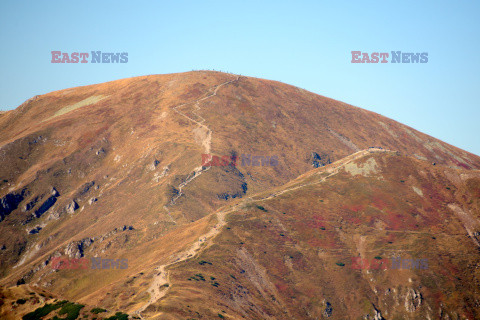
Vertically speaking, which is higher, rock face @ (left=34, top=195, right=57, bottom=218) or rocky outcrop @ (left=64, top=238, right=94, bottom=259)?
rock face @ (left=34, top=195, right=57, bottom=218)

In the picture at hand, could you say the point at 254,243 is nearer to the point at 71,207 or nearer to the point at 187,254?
the point at 187,254

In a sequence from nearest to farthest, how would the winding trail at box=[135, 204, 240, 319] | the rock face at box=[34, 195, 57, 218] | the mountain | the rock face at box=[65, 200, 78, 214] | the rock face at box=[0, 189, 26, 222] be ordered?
the winding trail at box=[135, 204, 240, 319] < the mountain < the rock face at box=[0, 189, 26, 222] < the rock face at box=[34, 195, 57, 218] < the rock face at box=[65, 200, 78, 214]

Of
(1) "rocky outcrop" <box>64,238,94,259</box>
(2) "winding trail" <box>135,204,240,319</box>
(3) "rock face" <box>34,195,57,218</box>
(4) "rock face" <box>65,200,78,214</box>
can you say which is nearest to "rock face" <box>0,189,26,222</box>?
(3) "rock face" <box>34,195,57,218</box>

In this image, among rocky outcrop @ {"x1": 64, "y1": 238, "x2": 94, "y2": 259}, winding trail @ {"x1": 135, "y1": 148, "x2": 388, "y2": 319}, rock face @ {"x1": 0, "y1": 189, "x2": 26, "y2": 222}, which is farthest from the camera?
rock face @ {"x1": 0, "y1": 189, "x2": 26, "y2": 222}

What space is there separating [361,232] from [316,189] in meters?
26.8

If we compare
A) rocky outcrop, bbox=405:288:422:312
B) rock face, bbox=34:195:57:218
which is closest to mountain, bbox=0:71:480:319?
rocky outcrop, bbox=405:288:422:312

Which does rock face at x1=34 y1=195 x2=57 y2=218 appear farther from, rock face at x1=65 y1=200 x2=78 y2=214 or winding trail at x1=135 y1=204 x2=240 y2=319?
winding trail at x1=135 y1=204 x2=240 y2=319

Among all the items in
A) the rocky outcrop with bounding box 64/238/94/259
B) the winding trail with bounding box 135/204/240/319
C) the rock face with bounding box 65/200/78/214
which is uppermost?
the winding trail with bounding box 135/204/240/319

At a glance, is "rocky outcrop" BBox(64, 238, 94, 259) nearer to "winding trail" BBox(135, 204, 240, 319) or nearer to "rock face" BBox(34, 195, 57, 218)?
"rock face" BBox(34, 195, 57, 218)

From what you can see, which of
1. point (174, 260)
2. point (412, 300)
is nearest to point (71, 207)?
point (174, 260)

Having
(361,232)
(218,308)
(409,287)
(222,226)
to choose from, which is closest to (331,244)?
(361,232)

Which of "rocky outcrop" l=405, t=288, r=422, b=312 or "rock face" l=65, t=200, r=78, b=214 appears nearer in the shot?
"rocky outcrop" l=405, t=288, r=422, b=312

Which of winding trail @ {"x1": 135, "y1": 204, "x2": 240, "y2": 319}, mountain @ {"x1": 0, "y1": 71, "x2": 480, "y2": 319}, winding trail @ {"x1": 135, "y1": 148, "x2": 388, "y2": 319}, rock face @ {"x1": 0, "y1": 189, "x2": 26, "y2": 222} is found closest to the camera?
winding trail @ {"x1": 135, "y1": 204, "x2": 240, "y2": 319}

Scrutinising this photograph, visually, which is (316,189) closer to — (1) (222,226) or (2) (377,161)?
(2) (377,161)
